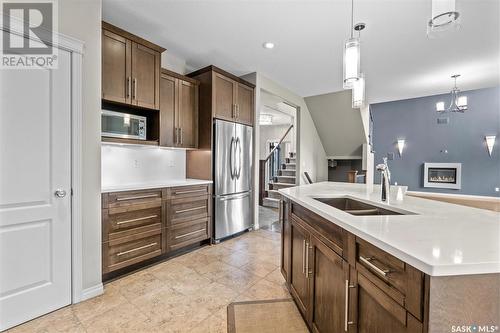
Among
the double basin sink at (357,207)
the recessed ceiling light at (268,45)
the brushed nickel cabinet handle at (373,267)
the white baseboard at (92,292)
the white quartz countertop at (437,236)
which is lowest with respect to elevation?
the white baseboard at (92,292)

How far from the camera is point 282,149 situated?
362 inches

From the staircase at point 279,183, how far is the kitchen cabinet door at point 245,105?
2859 mm

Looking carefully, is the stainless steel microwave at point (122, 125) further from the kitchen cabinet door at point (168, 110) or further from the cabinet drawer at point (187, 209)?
the cabinet drawer at point (187, 209)

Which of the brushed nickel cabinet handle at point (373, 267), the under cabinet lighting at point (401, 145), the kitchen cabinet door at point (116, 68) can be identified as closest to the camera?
the brushed nickel cabinet handle at point (373, 267)

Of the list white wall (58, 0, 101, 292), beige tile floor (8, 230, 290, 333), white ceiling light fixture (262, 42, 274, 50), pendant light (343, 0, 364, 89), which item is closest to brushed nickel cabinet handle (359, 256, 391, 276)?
beige tile floor (8, 230, 290, 333)

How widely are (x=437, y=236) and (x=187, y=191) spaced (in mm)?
2664

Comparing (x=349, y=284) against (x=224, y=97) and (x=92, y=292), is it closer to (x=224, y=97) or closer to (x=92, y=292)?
(x=92, y=292)

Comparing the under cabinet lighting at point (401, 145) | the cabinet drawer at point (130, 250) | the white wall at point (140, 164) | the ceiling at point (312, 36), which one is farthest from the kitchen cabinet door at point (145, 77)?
the under cabinet lighting at point (401, 145)

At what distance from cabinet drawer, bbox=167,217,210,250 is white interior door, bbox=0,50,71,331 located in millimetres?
1088

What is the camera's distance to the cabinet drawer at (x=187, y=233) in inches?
112

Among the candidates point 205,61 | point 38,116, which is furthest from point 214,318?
point 205,61

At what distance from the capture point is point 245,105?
13.0 feet

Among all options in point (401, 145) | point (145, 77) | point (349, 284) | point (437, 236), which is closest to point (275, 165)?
point (401, 145)

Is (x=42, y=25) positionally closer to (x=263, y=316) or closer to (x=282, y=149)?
(x=263, y=316)
